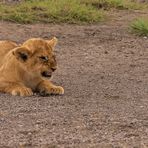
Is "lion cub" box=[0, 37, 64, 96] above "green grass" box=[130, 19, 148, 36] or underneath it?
above

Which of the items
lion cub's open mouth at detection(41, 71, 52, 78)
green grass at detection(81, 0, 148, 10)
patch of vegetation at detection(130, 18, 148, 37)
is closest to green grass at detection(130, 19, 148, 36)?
patch of vegetation at detection(130, 18, 148, 37)

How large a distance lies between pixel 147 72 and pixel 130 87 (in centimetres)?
118

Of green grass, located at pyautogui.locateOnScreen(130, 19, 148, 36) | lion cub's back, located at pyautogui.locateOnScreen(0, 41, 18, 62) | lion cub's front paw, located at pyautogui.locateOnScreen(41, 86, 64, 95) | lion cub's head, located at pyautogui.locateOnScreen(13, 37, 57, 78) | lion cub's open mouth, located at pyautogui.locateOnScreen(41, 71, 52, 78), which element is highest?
lion cub's head, located at pyautogui.locateOnScreen(13, 37, 57, 78)

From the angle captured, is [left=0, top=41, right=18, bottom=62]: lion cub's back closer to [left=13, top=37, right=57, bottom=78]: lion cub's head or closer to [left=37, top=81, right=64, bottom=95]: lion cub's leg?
[left=13, top=37, right=57, bottom=78]: lion cub's head

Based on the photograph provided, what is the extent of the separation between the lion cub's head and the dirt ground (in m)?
0.28

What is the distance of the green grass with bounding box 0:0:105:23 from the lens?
12672 mm

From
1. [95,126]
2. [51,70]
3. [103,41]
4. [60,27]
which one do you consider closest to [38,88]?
[51,70]

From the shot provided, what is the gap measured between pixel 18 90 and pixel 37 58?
36 centimetres

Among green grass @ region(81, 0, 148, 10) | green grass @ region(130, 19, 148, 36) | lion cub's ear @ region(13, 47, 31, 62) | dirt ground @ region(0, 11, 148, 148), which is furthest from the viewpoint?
green grass @ region(81, 0, 148, 10)

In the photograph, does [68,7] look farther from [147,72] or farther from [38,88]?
[38,88]

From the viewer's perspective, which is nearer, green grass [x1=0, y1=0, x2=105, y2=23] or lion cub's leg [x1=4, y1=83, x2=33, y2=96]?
lion cub's leg [x1=4, y1=83, x2=33, y2=96]

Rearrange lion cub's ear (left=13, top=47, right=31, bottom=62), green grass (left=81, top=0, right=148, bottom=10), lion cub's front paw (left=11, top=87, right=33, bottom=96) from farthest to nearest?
1. green grass (left=81, top=0, right=148, bottom=10)
2. lion cub's ear (left=13, top=47, right=31, bottom=62)
3. lion cub's front paw (left=11, top=87, right=33, bottom=96)

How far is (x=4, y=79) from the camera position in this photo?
7.55 m

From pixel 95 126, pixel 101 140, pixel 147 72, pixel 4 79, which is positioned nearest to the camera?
pixel 101 140
